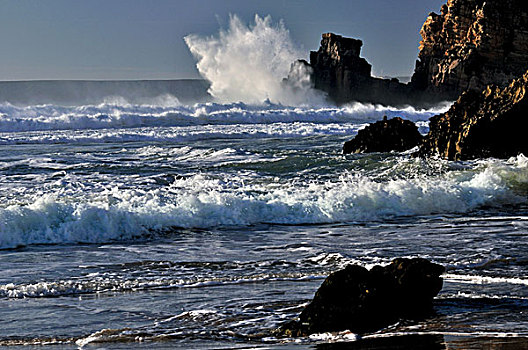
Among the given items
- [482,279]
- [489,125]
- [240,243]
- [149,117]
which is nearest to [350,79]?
[149,117]

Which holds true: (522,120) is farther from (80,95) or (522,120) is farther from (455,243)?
(80,95)

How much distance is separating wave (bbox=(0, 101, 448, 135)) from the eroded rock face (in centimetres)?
1108

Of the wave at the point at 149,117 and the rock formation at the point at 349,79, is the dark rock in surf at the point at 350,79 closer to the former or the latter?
the rock formation at the point at 349,79

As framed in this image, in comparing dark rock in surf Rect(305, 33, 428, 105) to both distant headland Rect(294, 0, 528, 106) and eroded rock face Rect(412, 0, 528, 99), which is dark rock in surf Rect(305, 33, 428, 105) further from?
eroded rock face Rect(412, 0, 528, 99)

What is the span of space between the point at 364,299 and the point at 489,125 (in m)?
10.7

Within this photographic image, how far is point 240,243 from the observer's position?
8422mm

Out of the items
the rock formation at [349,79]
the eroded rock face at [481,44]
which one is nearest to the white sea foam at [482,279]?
the eroded rock face at [481,44]

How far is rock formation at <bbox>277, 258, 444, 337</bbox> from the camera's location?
4.47 metres

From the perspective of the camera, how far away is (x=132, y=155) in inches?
784

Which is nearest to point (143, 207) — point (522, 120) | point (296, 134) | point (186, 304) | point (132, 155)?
point (186, 304)

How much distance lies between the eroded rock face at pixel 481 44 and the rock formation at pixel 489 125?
41193mm

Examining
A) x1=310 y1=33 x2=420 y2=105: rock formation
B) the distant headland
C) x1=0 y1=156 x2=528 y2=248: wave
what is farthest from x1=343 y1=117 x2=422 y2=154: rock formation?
x1=310 y1=33 x2=420 y2=105: rock formation

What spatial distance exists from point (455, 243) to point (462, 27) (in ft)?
174

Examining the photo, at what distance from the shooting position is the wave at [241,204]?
30.2 feet
